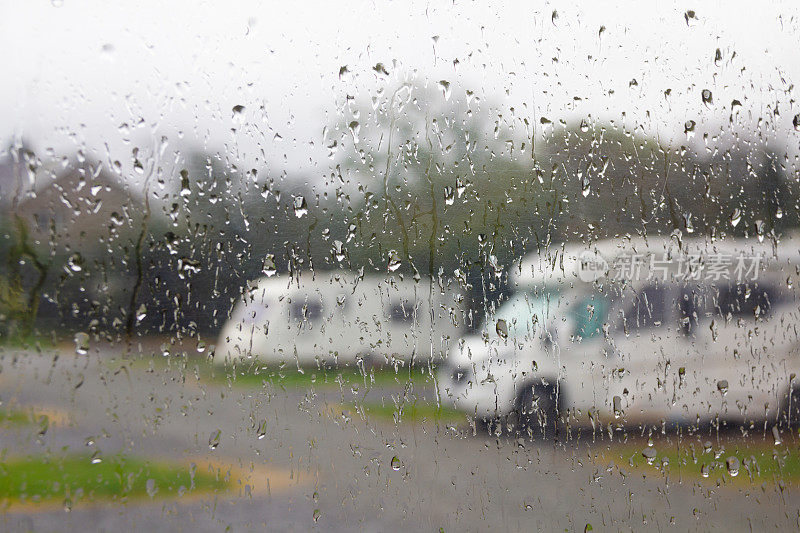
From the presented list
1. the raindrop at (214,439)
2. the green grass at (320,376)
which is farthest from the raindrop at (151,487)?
the green grass at (320,376)

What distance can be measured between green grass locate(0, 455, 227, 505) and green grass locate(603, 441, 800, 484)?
1.14 meters

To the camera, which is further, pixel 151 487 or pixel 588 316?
pixel 588 316

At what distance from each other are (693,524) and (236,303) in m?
1.41

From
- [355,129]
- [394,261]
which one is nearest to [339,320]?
[394,261]

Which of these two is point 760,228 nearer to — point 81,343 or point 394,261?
point 394,261

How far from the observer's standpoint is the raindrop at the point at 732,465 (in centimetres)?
168

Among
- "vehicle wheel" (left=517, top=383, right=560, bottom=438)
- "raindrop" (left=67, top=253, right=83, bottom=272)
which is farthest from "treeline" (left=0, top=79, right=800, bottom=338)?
"vehicle wheel" (left=517, top=383, right=560, bottom=438)

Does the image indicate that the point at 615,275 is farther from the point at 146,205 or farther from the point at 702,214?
the point at 146,205

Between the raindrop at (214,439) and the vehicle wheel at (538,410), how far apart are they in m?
0.78

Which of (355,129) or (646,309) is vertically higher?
(355,129)

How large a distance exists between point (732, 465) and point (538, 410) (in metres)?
0.62

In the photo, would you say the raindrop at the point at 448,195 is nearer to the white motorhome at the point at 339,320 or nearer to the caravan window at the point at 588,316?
the white motorhome at the point at 339,320

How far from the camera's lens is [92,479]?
1.41m

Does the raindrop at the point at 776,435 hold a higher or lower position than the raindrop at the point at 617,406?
lower
